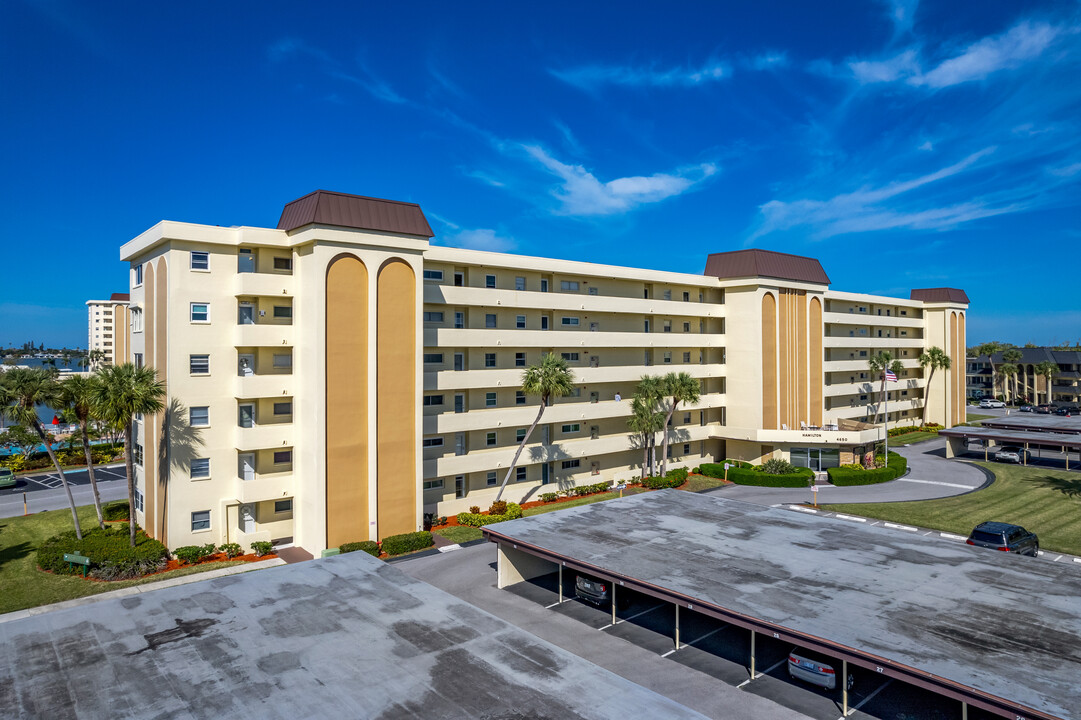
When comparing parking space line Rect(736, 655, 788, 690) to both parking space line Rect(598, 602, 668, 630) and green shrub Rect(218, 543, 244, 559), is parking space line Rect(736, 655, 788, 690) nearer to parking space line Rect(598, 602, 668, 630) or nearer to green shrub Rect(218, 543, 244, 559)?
parking space line Rect(598, 602, 668, 630)

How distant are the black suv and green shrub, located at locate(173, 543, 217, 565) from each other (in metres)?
42.3

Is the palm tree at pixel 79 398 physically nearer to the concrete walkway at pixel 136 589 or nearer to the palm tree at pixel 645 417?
the concrete walkway at pixel 136 589

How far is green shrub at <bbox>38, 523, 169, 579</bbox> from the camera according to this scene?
110ft

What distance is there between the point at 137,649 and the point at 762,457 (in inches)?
2130

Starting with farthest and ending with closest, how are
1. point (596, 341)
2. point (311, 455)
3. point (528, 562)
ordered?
1. point (596, 341)
2. point (311, 455)
3. point (528, 562)

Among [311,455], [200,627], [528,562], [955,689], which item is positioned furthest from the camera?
[311,455]

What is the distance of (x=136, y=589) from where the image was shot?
104 ft

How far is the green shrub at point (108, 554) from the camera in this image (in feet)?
110

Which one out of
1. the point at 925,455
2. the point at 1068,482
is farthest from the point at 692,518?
the point at 925,455

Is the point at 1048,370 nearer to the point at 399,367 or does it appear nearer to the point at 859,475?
the point at 859,475

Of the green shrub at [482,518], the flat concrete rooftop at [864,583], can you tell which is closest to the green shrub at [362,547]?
the green shrub at [482,518]

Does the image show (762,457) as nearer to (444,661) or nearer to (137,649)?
(444,661)

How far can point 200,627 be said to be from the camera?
20.4 m

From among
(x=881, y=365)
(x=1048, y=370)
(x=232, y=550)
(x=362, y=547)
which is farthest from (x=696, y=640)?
(x=1048, y=370)
